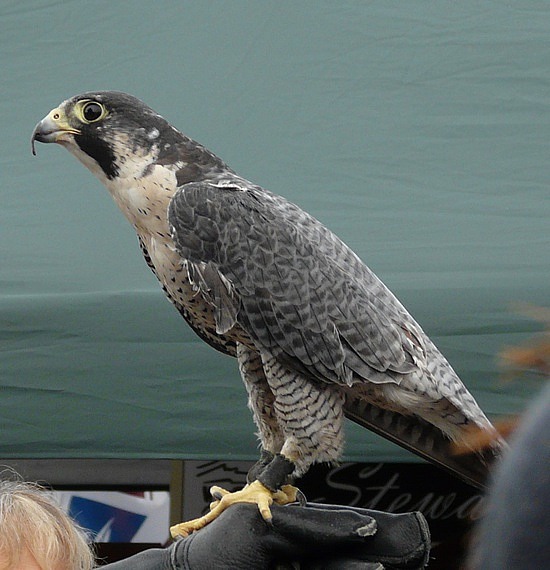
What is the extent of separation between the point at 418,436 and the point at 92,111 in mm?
769

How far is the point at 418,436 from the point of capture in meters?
1.59

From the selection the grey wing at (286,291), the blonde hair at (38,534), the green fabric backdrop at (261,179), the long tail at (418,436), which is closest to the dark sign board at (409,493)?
the green fabric backdrop at (261,179)

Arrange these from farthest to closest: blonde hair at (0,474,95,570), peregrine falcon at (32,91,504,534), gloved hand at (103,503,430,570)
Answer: peregrine falcon at (32,91,504,534)
gloved hand at (103,503,430,570)
blonde hair at (0,474,95,570)

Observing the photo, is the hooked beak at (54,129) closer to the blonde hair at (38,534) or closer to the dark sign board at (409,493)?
the blonde hair at (38,534)

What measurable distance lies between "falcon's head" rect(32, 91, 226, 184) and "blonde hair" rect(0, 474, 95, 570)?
64 centimetres

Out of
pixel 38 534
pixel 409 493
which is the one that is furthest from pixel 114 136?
pixel 409 493

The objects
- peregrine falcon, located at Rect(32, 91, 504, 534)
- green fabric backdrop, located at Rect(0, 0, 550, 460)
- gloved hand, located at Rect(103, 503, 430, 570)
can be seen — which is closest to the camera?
gloved hand, located at Rect(103, 503, 430, 570)

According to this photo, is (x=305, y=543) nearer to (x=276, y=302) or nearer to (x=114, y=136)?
(x=276, y=302)

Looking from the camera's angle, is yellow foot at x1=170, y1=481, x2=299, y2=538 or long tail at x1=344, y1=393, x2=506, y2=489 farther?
long tail at x1=344, y1=393, x2=506, y2=489

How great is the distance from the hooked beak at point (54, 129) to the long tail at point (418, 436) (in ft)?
2.11

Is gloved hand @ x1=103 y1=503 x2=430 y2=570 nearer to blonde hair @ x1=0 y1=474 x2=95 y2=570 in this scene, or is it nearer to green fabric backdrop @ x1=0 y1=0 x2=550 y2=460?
blonde hair @ x1=0 y1=474 x2=95 y2=570

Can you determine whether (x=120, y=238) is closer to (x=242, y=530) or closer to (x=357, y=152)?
(x=357, y=152)

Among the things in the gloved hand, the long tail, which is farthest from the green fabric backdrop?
the gloved hand

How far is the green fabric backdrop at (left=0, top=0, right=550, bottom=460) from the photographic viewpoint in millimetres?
2023
